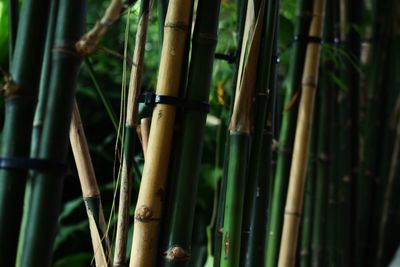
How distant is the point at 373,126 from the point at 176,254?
27.3 inches

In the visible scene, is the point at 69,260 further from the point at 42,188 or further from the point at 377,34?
the point at 42,188

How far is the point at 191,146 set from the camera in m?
0.34

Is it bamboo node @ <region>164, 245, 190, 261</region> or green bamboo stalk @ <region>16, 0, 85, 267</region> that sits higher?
green bamboo stalk @ <region>16, 0, 85, 267</region>

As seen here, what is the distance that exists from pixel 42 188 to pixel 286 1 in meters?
0.63

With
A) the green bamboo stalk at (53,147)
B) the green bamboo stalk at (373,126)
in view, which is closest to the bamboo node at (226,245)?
the green bamboo stalk at (53,147)

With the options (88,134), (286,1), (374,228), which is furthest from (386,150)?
(88,134)

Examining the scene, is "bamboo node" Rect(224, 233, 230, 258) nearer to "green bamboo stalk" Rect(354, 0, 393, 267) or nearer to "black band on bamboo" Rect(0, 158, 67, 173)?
"black band on bamboo" Rect(0, 158, 67, 173)

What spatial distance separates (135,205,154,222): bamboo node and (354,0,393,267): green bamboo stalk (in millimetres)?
624

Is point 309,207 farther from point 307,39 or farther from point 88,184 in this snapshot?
point 88,184

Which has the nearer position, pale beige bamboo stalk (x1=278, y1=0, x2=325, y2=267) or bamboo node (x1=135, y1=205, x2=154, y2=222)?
bamboo node (x1=135, y1=205, x2=154, y2=222)

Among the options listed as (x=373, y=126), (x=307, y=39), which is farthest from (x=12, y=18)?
(x=373, y=126)

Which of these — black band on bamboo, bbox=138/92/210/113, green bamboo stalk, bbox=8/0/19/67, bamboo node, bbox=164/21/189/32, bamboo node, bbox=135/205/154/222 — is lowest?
bamboo node, bbox=135/205/154/222

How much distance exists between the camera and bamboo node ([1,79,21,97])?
0.89ft

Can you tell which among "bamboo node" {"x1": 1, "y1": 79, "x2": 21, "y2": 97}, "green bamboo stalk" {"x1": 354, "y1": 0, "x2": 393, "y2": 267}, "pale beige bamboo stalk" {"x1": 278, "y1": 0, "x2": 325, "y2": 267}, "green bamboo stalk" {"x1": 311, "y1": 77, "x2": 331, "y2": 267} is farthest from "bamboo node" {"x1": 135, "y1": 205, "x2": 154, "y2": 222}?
"green bamboo stalk" {"x1": 354, "y1": 0, "x2": 393, "y2": 267}
